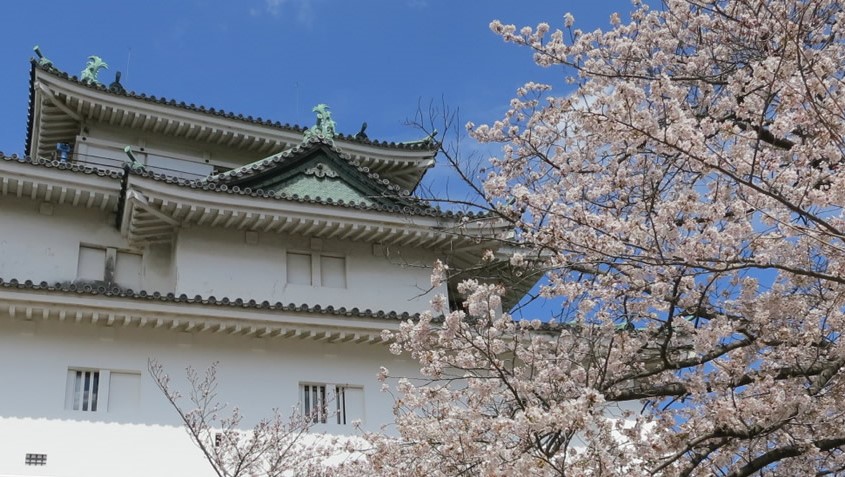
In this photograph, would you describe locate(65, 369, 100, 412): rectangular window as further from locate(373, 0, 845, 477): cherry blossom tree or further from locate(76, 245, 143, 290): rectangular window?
locate(373, 0, 845, 477): cherry blossom tree

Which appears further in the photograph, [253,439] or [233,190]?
[233,190]

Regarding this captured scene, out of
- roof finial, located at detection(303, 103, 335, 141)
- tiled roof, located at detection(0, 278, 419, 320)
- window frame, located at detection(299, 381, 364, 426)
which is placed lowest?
window frame, located at detection(299, 381, 364, 426)

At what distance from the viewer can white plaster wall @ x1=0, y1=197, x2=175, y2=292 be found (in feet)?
44.2

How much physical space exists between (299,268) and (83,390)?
4.15m

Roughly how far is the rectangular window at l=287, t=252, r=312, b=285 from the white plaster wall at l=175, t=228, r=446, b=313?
112 millimetres

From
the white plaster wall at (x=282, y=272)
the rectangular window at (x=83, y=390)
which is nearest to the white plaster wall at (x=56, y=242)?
the white plaster wall at (x=282, y=272)

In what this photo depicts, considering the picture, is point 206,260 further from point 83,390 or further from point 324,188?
point 83,390

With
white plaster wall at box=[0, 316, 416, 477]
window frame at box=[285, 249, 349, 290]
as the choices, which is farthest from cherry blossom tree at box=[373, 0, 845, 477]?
window frame at box=[285, 249, 349, 290]

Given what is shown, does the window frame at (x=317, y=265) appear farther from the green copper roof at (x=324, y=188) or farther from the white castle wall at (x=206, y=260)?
the green copper roof at (x=324, y=188)

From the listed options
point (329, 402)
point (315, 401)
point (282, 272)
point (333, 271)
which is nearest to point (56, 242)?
point (282, 272)

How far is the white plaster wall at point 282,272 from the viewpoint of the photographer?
1359 cm

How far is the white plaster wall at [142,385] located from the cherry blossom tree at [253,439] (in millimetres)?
204

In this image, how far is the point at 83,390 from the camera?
11453mm

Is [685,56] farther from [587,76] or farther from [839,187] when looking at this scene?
[839,187]
